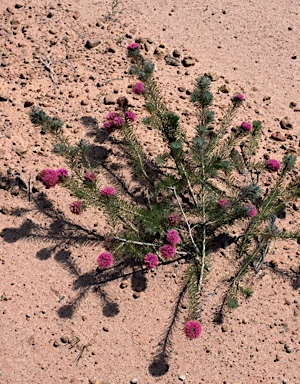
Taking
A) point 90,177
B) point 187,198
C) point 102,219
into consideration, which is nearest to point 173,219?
point 90,177

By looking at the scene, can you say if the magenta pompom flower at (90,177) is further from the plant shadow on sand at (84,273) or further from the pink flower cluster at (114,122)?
the plant shadow on sand at (84,273)

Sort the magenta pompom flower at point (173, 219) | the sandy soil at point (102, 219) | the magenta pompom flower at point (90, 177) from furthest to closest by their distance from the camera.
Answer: the sandy soil at point (102, 219), the magenta pompom flower at point (173, 219), the magenta pompom flower at point (90, 177)

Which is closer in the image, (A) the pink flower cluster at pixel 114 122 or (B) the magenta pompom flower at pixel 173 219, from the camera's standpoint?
(B) the magenta pompom flower at pixel 173 219

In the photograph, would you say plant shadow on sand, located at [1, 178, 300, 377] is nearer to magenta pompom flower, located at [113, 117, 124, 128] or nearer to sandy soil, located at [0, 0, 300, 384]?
sandy soil, located at [0, 0, 300, 384]

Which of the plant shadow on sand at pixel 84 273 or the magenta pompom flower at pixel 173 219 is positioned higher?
the magenta pompom flower at pixel 173 219

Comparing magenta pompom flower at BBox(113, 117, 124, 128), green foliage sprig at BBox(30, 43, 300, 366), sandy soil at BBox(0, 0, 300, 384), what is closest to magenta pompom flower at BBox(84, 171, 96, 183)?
green foliage sprig at BBox(30, 43, 300, 366)

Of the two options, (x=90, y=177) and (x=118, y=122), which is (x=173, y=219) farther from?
(x=118, y=122)

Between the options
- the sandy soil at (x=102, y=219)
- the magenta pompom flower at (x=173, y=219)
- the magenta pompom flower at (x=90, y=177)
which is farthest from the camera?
the sandy soil at (x=102, y=219)

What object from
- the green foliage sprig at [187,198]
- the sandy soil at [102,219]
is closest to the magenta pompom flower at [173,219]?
the green foliage sprig at [187,198]

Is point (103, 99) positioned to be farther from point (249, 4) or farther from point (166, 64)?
point (249, 4)
